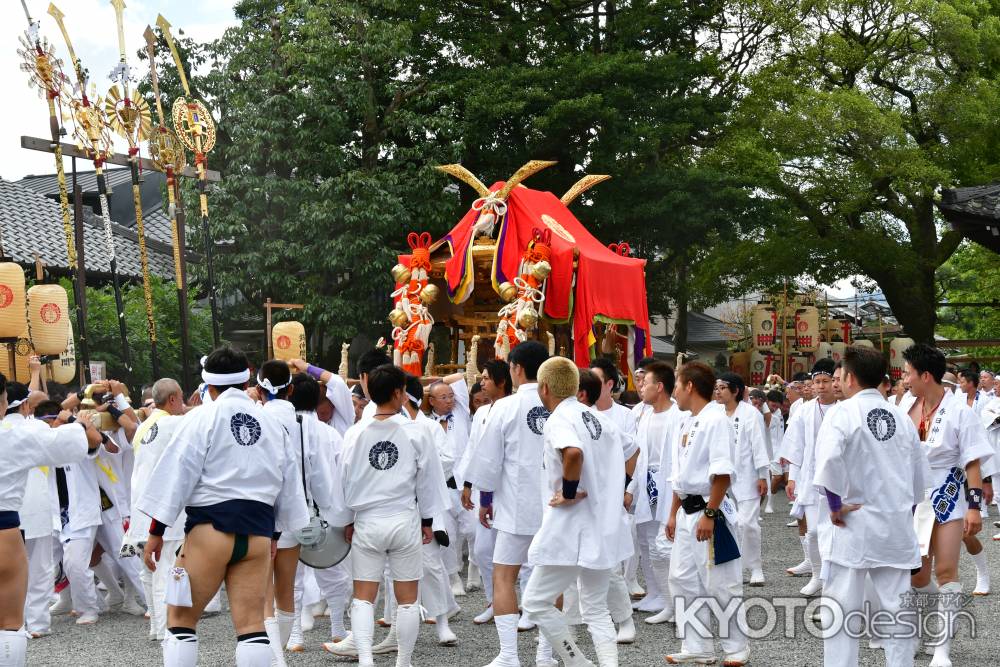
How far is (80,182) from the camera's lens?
29.0 metres

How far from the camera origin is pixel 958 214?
10.9 m

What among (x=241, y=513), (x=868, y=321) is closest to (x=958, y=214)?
(x=241, y=513)

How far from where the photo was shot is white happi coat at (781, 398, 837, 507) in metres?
8.23

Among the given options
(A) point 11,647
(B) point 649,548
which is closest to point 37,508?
(A) point 11,647

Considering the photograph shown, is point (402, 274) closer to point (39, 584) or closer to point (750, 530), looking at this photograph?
point (750, 530)

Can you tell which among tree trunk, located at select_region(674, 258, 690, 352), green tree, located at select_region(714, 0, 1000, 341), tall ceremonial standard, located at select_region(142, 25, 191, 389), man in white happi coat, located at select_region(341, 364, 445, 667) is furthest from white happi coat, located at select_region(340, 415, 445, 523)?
tree trunk, located at select_region(674, 258, 690, 352)

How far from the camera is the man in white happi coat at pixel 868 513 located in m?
5.27

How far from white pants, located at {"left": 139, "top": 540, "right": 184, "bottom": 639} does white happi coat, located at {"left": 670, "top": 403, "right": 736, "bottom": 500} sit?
3399mm

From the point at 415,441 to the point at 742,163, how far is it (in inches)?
746

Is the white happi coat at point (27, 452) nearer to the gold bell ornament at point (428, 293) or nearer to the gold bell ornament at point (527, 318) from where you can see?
the gold bell ornament at point (527, 318)

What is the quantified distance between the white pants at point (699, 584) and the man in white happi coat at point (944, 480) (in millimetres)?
1053

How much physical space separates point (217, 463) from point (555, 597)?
1914 mm

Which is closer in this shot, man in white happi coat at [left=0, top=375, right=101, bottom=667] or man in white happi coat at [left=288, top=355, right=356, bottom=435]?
man in white happi coat at [left=0, top=375, right=101, bottom=667]

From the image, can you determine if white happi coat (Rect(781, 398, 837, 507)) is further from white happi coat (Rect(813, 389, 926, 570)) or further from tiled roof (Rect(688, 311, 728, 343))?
tiled roof (Rect(688, 311, 728, 343))
